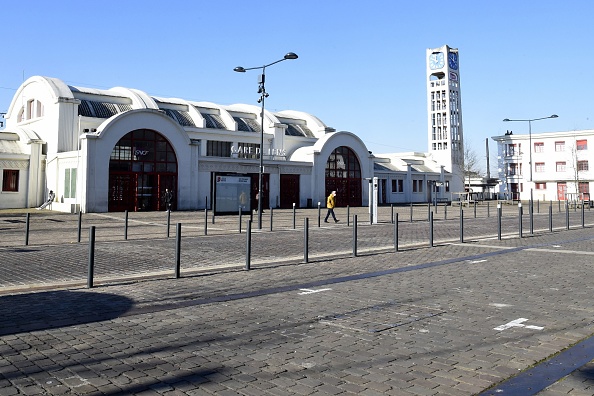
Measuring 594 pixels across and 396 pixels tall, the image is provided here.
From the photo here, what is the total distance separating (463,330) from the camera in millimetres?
5316

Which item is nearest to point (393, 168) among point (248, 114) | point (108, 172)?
point (248, 114)

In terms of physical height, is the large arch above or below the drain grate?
above

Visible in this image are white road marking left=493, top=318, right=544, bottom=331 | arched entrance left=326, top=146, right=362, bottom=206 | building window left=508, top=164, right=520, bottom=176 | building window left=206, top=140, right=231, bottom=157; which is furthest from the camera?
building window left=508, top=164, right=520, bottom=176

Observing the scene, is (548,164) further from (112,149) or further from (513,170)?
(112,149)

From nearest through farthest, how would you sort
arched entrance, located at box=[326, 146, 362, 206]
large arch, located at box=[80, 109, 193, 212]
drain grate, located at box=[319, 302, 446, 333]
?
drain grate, located at box=[319, 302, 446, 333] → large arch, located at box=[80, 109, 193, 212] → arched entrance, located at box=[326, 146, 362, 206]

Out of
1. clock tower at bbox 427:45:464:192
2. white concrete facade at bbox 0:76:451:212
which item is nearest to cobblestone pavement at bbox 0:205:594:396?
white concrete facade at bbox 0:76:451:212

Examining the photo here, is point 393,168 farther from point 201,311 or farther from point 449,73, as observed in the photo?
point 201,311

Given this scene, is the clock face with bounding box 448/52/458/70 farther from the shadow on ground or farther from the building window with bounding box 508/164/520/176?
the shadow on ground

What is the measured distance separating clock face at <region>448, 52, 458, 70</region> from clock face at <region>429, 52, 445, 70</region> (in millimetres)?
1296

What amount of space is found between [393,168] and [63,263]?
55032 mm

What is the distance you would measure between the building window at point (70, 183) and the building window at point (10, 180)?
4.67 metres

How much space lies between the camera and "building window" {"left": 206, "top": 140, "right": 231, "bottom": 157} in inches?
1845

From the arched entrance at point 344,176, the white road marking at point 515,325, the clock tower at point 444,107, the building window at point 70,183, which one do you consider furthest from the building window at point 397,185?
the white road marking at point 515,325

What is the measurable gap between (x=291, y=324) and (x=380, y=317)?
112 centimetres
